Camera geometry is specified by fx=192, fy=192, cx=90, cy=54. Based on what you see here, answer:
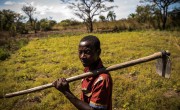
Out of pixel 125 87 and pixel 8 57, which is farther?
pixel 8 57

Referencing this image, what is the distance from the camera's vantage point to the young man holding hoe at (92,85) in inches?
70.0

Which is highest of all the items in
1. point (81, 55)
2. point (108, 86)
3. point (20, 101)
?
point (81, 55)

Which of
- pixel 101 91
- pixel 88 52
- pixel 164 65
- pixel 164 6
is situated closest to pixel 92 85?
pixel 101 91

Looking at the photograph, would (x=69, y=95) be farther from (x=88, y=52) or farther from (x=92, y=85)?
(x=88, y=52)

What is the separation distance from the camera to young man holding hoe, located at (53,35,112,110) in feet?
5.83

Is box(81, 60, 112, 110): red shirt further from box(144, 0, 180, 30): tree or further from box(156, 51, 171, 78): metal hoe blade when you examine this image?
box(144, 0, 180, 30): tree

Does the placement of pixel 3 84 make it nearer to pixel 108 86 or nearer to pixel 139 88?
pixel 139 88

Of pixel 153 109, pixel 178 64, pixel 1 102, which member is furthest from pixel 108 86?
pixel 178 64

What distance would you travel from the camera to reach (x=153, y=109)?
4.38 metres

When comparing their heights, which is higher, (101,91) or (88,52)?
(88,52)

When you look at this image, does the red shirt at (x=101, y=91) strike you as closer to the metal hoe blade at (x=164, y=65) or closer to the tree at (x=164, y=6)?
the metal hoe blade at (x=164, y=65)

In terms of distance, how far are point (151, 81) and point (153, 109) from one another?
166 centimetres

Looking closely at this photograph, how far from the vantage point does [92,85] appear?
1948 millimetres

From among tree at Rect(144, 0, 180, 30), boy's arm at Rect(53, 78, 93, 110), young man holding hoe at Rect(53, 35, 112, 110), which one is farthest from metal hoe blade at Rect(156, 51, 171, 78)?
tree at Rect(144, 0, 180, 30)
